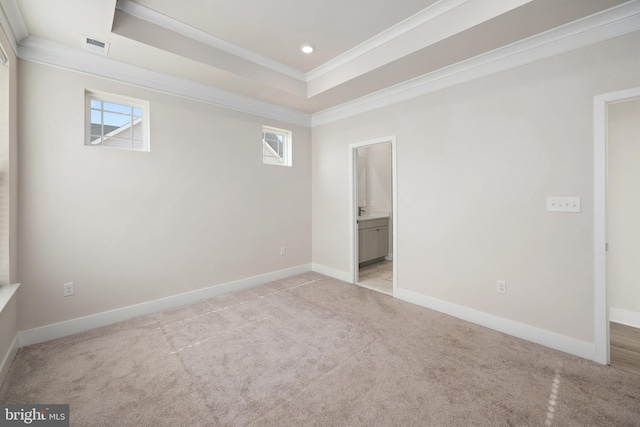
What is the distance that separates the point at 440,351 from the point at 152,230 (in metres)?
3.25

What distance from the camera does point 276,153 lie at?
14.4 feet

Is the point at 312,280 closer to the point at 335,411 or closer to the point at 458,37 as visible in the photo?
the point at 335,411

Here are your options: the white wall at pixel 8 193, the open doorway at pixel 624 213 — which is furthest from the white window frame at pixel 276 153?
the open doorway at pixel 624 213

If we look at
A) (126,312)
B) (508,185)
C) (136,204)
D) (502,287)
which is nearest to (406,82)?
(508,185)

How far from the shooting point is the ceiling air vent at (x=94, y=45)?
7.83 feet

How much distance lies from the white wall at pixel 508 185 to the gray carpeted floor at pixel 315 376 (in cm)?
45

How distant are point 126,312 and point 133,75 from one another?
2581 millimetres

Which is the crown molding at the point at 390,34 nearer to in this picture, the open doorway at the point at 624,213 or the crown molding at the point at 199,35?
the crown molding at the point at 199,35

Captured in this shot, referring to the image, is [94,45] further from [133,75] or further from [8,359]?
[8,359]

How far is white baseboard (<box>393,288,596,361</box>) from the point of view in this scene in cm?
224

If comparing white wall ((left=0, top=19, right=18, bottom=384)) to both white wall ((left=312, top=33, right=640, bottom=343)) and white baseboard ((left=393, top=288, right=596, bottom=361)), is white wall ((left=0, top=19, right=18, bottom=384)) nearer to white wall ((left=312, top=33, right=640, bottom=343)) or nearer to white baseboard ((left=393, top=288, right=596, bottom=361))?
white wall ((left=312, top=33, right=640, bottom=343))

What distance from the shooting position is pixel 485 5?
2.08m

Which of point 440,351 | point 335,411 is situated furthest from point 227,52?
point 440,351

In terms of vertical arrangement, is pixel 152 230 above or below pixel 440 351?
above
